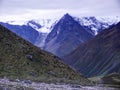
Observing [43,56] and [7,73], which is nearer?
[7,73]

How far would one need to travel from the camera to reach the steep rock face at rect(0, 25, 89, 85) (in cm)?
7800

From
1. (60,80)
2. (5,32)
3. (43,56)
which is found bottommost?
(60,80)

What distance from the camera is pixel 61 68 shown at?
303 feet

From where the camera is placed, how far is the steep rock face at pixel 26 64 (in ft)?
256

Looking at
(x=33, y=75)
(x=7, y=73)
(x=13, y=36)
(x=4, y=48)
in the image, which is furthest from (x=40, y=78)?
(x=13, y=36)

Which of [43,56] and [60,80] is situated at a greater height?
[43,56]

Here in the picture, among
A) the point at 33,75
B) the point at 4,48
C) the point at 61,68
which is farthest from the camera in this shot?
the point at 61,68

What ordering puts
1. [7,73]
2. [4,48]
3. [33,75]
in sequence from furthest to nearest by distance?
1. [4,48]
2. [33,75]
3. [7,73]

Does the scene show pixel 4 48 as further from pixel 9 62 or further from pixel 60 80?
pixel 60 80

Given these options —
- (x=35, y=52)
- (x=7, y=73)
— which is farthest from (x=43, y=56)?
(x=7, y=73)

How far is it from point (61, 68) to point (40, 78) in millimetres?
14825

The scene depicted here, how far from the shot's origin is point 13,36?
313 feet

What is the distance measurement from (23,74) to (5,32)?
20.1m

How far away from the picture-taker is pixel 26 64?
83438 mm
